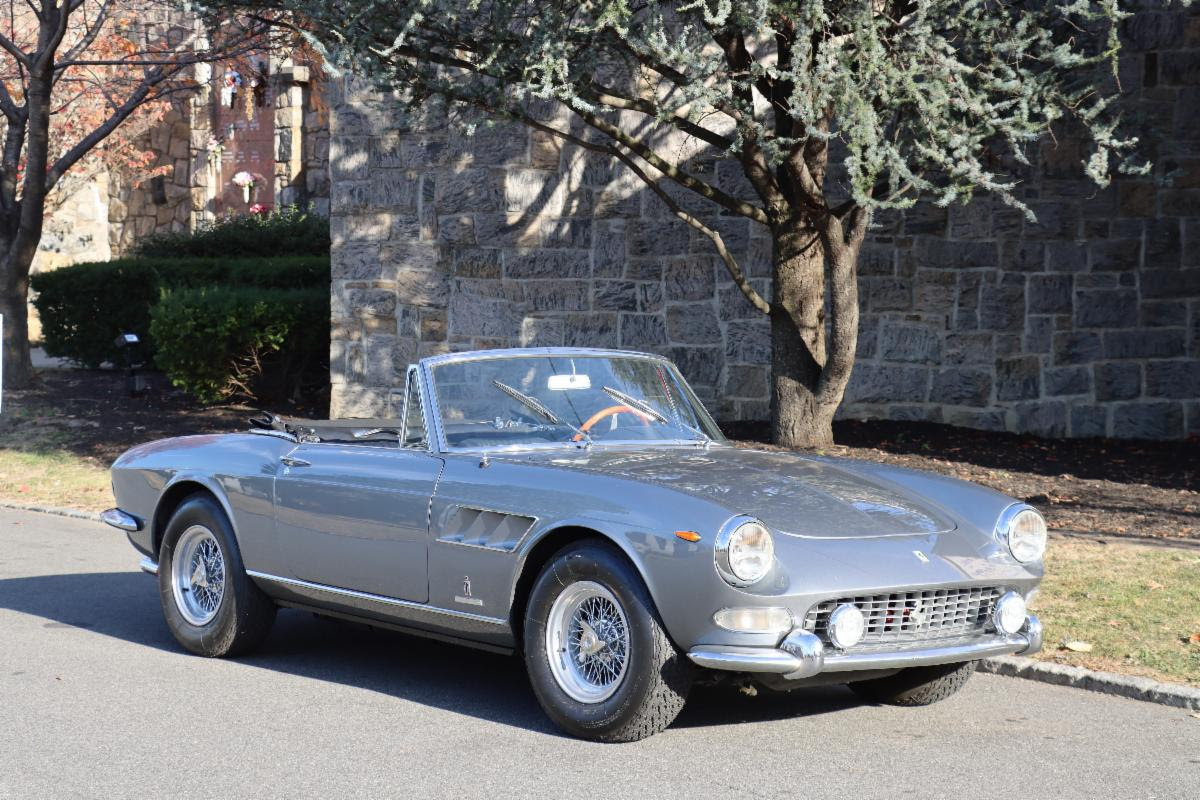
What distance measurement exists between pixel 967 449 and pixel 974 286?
6.09ft

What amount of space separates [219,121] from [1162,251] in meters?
22.4

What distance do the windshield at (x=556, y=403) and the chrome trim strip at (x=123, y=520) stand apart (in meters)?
2.07

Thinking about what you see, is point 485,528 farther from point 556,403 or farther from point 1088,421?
point 1088,421

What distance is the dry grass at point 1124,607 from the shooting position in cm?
703

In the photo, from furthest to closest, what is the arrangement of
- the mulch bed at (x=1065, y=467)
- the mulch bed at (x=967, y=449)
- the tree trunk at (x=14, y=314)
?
the tree trunk at (x=14, y=314), the mulch bed at (x=967, y=449), the mulch bed at (x=1065, y=467)

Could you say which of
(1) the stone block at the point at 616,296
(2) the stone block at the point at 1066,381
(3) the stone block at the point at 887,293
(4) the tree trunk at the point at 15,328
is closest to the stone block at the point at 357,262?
(1) the stone block at the point at 616,296

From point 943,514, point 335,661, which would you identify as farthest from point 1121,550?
point 335,661

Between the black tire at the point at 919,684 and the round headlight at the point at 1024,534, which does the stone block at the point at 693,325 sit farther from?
the round headlight at the point at 1024,534

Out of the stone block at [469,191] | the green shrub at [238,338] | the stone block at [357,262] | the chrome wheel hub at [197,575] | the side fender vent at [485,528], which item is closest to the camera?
the side fender vent at [485,528]

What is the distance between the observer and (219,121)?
3183cm

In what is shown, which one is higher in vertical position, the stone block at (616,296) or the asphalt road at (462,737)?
the stone block at (616,296)

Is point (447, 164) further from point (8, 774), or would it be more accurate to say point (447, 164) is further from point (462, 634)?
point (8, 774)

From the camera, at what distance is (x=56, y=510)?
12.2m

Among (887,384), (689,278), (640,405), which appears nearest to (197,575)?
(640,405)
